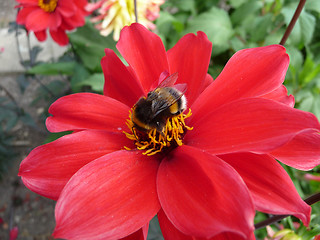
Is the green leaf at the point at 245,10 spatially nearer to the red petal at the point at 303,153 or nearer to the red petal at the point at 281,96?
the red petal at the point at 281,96

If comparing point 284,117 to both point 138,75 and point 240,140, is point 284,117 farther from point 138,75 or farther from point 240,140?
point 138,75

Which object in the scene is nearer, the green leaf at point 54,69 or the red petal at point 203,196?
the red petal at point 203,196

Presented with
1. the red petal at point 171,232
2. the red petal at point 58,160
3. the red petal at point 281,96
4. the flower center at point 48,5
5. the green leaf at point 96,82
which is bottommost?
the green leaf at point 96,82

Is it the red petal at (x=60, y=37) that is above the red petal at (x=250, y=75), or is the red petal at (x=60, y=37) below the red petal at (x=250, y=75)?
below

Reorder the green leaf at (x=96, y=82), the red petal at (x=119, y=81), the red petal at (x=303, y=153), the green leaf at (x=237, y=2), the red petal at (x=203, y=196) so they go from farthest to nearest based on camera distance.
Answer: the green leaf at (x=237, y=2) → the green leaf at (x=96, y=82) → the red petal at (x=119, y=81) → the red petal at (x=303, y=153) → the red petal at (x=203, y=196)

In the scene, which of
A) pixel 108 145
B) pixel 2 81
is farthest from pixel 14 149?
pixel 108 145

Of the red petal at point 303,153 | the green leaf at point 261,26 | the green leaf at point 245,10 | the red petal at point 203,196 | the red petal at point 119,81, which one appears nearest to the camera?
the red petal at point 203,196

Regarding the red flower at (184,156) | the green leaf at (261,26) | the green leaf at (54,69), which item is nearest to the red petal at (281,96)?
the red flower at (184,156)
